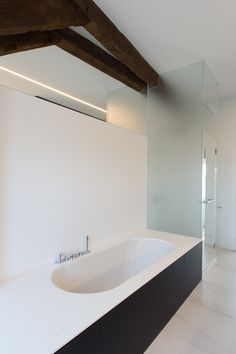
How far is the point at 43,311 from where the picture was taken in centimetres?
123

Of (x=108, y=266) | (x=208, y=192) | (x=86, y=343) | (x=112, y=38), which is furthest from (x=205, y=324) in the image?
(x=112, y=38)

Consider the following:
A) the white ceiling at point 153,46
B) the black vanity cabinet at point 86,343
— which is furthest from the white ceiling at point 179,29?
the black vanity cabinet at point 86,343

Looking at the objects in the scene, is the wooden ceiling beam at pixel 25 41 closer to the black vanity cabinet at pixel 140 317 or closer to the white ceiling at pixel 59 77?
the white ceiling at pixel 59 77

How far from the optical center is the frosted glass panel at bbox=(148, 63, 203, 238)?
9.78ft

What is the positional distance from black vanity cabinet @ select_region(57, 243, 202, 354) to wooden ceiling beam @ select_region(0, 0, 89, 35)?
2.08 meters

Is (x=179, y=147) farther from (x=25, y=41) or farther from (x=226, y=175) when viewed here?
(x=25, y=41)

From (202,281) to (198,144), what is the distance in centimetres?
181

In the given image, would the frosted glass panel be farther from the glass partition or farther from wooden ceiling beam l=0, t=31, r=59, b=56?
wooden ceiling beam l=0, t=31, r=59, b=56

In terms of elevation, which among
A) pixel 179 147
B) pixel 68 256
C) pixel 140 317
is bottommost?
pixel 140 317

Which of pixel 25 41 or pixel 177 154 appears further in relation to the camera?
pixel 177 154

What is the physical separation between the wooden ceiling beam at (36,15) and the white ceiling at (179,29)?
34 cm

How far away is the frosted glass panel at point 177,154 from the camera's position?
298cm

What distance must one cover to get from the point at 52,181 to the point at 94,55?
164cm

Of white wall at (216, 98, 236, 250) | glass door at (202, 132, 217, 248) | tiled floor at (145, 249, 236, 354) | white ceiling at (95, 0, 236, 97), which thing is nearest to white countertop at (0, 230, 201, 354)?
tiled floor at (145, 249, 236, 354)
